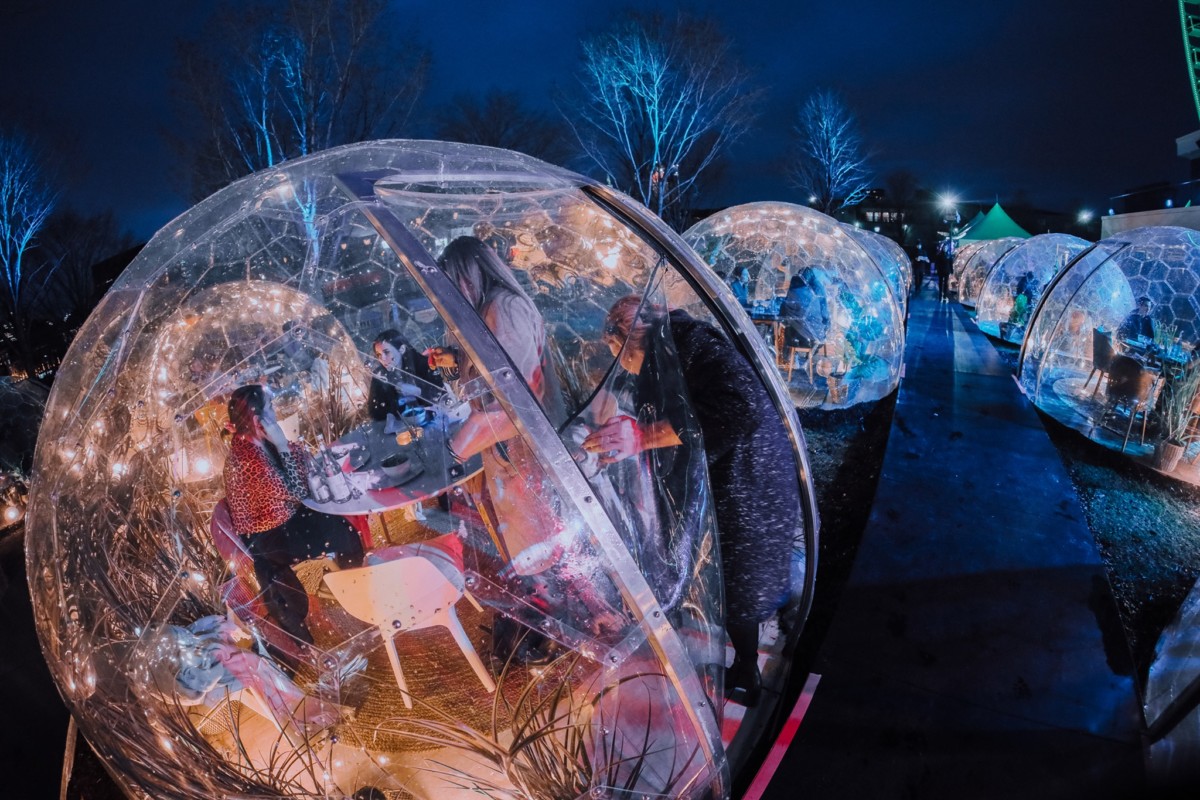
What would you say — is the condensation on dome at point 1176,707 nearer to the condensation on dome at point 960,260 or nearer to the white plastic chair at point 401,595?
the white plastic chair at point 401,595

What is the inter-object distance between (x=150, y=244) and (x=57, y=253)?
2083 cm

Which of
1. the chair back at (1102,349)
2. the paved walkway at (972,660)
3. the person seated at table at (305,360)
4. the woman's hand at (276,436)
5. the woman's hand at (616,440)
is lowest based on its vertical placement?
the paved walkway at (972,660)

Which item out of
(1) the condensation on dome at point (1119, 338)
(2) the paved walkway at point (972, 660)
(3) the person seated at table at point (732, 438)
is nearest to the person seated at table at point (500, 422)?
(3) the person seated at table at point (732, 438)

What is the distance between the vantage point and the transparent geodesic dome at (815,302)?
27.5 ft

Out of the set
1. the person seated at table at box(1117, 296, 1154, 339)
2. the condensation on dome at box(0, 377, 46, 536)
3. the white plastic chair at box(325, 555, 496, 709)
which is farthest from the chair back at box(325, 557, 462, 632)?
the person seated at table at box(1117, 296, 1154, 339)

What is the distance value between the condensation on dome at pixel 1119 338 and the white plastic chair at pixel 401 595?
Answer: 7495mm

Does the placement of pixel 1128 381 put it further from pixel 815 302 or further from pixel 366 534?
pixel 366 534

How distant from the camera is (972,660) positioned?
127 inches

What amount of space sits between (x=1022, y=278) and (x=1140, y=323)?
8750 mm

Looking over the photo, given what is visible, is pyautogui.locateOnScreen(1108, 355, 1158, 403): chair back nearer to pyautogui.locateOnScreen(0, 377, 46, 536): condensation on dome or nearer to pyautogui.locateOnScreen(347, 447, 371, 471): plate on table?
pyautogui.locateOnScreen(347, 447, 371, 471): plate on table

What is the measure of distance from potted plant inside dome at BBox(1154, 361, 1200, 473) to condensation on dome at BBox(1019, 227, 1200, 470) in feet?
0.05

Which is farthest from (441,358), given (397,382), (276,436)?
(276,436)

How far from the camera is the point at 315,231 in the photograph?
215 cm

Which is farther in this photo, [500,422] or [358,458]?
[358,458]
